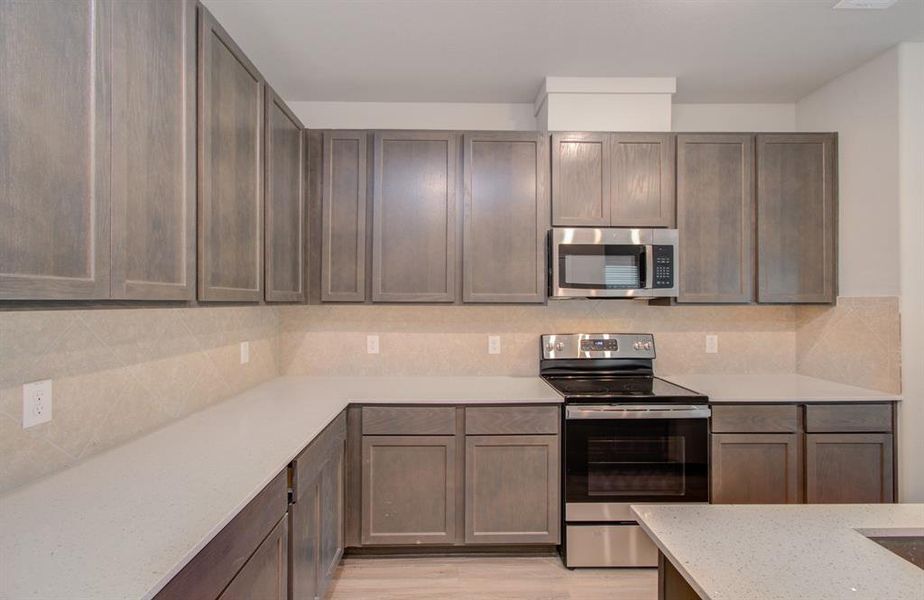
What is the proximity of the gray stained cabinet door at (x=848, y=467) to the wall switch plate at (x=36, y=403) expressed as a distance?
123 inches

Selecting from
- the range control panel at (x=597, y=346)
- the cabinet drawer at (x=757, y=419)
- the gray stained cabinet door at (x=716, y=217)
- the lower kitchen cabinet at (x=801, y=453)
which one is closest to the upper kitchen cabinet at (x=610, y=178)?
the gray stained cabinet door at (x=716, y=217)

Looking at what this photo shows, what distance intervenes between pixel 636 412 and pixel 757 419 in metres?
0.63

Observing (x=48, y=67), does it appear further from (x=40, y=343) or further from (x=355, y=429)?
(x=355, y=429)

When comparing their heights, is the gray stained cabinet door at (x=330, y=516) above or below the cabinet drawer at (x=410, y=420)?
below

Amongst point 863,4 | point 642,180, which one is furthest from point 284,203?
point 863,4

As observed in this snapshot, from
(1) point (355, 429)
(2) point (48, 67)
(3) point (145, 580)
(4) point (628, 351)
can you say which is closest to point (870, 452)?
(4) point (628, 351)

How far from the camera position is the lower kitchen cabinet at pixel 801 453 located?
2.27 metres

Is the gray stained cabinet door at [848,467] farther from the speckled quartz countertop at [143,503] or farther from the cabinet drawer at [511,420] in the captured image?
the speckled quartz countertop at [143,503]

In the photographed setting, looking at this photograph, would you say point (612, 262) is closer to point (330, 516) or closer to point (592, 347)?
point (592, 347)

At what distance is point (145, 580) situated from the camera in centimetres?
81

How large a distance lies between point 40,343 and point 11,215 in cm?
63

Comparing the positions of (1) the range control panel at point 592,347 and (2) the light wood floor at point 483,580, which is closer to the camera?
(2) the light wood floor at point 483,580

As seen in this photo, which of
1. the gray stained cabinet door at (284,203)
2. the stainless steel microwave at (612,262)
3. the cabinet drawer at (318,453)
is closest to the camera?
the cabinet drawer at (318,453)

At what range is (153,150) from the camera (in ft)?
3.99
